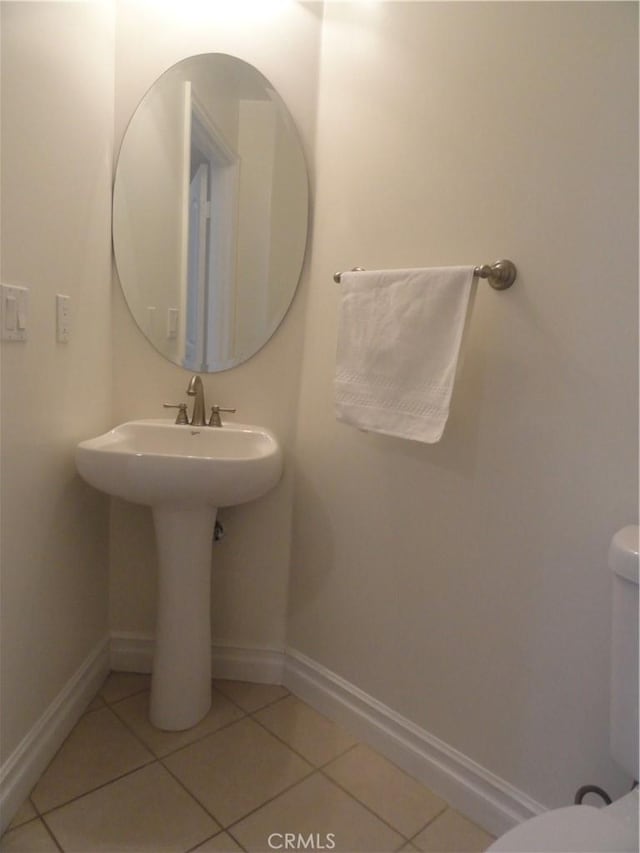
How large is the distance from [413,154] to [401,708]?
1.38 meters

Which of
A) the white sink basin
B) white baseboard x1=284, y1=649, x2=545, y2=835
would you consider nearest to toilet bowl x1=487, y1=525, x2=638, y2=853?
white baseboard x1=284, y1=649, x2=545, y2=835

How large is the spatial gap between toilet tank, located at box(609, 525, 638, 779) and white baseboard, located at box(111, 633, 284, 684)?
1.03 m

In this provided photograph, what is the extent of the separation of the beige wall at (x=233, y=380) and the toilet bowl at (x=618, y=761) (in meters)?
0.94

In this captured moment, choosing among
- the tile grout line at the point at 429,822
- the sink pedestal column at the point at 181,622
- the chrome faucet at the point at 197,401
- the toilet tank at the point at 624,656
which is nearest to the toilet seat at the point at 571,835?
the toilet tank at the point at 624,656

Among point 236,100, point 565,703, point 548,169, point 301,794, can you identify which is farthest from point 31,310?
point 565,703

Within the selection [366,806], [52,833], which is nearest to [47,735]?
[52,833]

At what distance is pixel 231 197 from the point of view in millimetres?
1546

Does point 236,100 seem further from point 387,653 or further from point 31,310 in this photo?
point 387,653

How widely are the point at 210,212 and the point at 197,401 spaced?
55cm

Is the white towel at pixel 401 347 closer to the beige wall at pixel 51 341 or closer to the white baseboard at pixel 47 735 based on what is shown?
the beige wall at pixel 51 341

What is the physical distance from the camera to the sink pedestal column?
4.71 feet

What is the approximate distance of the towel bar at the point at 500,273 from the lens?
109 centimetres

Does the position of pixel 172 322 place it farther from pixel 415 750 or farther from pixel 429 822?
pixel 429 822

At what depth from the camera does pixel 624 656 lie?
0.90 metres
